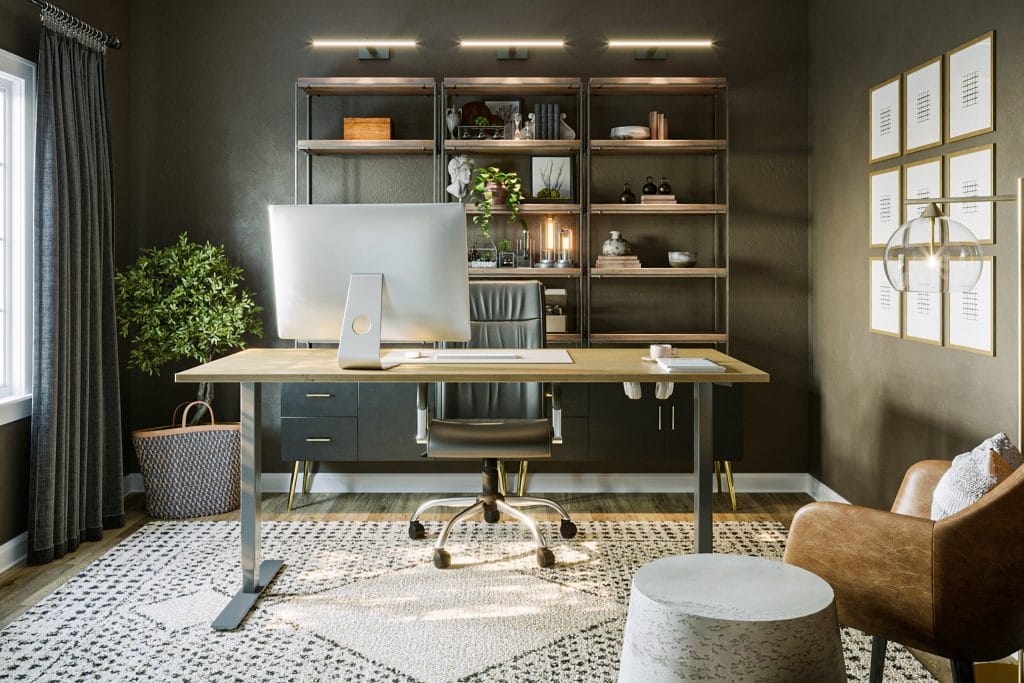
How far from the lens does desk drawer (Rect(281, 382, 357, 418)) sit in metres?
4.07

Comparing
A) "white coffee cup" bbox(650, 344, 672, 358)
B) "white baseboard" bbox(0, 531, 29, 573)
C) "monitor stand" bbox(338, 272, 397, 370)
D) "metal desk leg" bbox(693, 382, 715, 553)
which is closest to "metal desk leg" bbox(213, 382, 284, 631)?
"monitor stand" bbox(338, 272, 397, 370)

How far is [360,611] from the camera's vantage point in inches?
112

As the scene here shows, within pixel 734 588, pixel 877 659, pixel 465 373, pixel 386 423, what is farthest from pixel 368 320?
pixel 877 659

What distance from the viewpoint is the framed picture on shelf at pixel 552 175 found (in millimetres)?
4461

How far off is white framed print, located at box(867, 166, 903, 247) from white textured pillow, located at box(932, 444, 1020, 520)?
1.69 meters

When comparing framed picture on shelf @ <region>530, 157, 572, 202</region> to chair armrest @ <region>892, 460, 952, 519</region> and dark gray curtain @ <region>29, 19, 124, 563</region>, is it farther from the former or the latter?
chair armrest @ <region>892, 460, 952, 519</region>

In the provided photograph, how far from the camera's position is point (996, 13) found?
274cm

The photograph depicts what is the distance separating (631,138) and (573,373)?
1.99 metres

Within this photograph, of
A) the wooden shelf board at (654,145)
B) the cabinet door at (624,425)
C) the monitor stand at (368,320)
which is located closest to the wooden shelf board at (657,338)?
the cabinet door at (624,425)

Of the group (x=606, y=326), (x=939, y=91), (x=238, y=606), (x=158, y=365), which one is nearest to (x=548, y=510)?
(x=606, y=326)

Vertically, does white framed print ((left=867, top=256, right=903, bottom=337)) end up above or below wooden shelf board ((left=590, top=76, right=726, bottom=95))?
below

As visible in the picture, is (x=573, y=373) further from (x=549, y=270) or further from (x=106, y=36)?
(x=106, y=36)

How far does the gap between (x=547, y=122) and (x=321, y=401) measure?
5.84 feet

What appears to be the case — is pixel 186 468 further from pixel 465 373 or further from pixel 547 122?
pixel 547 122
